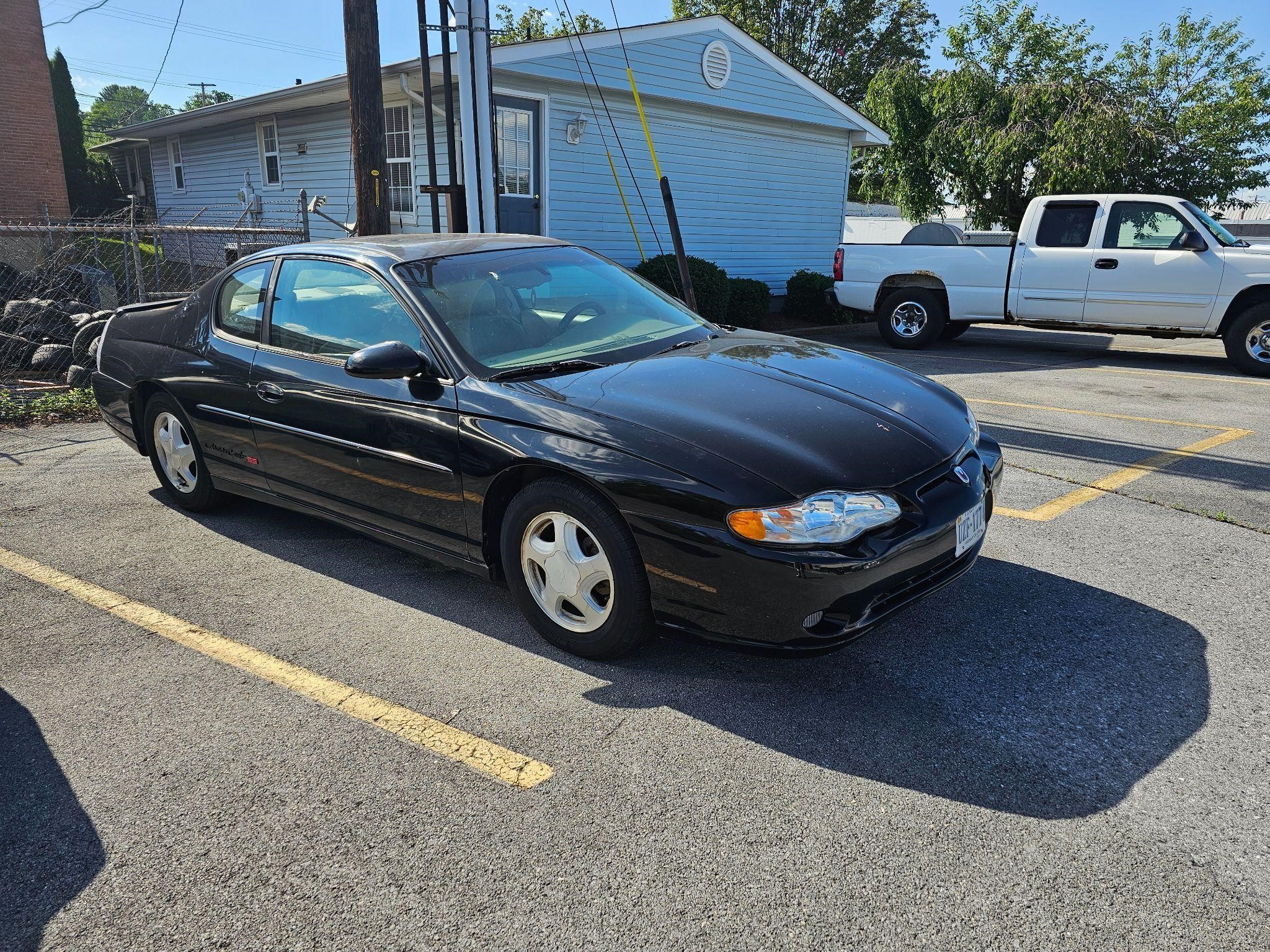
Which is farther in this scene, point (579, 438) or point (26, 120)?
point (26, 120)

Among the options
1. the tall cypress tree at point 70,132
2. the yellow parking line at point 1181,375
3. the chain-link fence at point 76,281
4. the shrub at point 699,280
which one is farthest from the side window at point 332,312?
the tall cypress tree at point 70,132

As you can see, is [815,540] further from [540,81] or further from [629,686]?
[540,81]

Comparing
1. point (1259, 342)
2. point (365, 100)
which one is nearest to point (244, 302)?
point (365, 100)

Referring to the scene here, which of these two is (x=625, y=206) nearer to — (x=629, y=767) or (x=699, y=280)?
(x=699, y=280)

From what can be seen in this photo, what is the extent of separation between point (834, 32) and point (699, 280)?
105ft

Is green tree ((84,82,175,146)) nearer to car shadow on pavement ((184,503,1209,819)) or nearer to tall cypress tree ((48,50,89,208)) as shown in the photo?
tall cypress tree ((48,50,89,208))

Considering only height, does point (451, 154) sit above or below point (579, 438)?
above

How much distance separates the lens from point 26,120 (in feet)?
63.8

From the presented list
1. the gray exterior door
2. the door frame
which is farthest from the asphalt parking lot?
the door frame

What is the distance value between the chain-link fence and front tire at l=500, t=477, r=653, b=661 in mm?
3881

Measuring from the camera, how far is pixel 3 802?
263 centimetres

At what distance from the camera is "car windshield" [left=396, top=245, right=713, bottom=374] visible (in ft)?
12.4

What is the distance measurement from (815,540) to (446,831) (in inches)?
54.6

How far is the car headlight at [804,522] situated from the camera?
288cm
